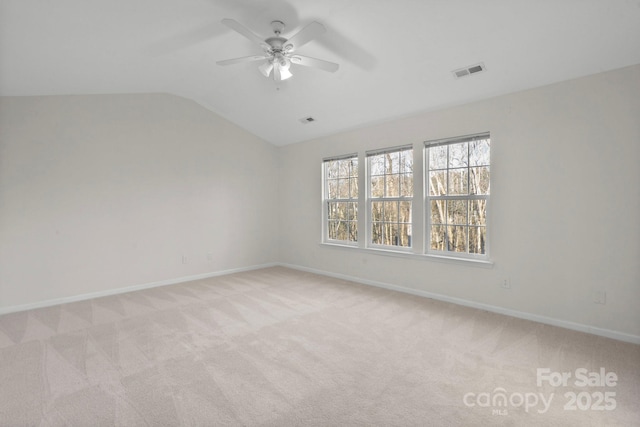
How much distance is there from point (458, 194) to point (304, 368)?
111 inches

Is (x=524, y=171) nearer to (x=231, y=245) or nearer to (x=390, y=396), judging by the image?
(x=390, y=396)

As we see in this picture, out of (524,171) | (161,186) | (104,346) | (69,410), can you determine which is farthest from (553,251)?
(161,186)

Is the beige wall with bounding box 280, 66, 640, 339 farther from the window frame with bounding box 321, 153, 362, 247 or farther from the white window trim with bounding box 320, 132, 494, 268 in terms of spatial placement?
the window frame with bounding box 321, 153, 362, 247

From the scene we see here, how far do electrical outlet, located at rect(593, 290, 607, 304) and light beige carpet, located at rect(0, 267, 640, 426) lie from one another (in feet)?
1.14

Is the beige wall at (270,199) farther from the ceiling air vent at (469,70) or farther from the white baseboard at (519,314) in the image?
the ceiling air vent at (469,70)

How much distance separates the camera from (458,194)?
3883 millimetres

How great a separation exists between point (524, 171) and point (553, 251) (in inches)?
35.1

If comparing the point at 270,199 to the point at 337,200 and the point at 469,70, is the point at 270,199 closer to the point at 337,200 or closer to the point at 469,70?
the point at 337,200

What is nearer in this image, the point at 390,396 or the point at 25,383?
the point at 390,396

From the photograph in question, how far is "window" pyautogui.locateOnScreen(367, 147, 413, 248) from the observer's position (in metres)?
4.40

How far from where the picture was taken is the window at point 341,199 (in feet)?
16.9

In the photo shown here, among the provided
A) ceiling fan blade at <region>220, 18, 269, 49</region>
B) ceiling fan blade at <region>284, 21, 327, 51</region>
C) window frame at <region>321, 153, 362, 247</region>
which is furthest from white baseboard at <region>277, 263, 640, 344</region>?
ceiling fan blade at <region>220, 18, 269, 49</region>

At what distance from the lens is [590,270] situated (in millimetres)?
2949

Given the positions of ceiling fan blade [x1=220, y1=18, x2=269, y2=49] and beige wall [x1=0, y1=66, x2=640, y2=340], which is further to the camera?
beige wall [x1=0, y1=66, x2=640, y2=340]
